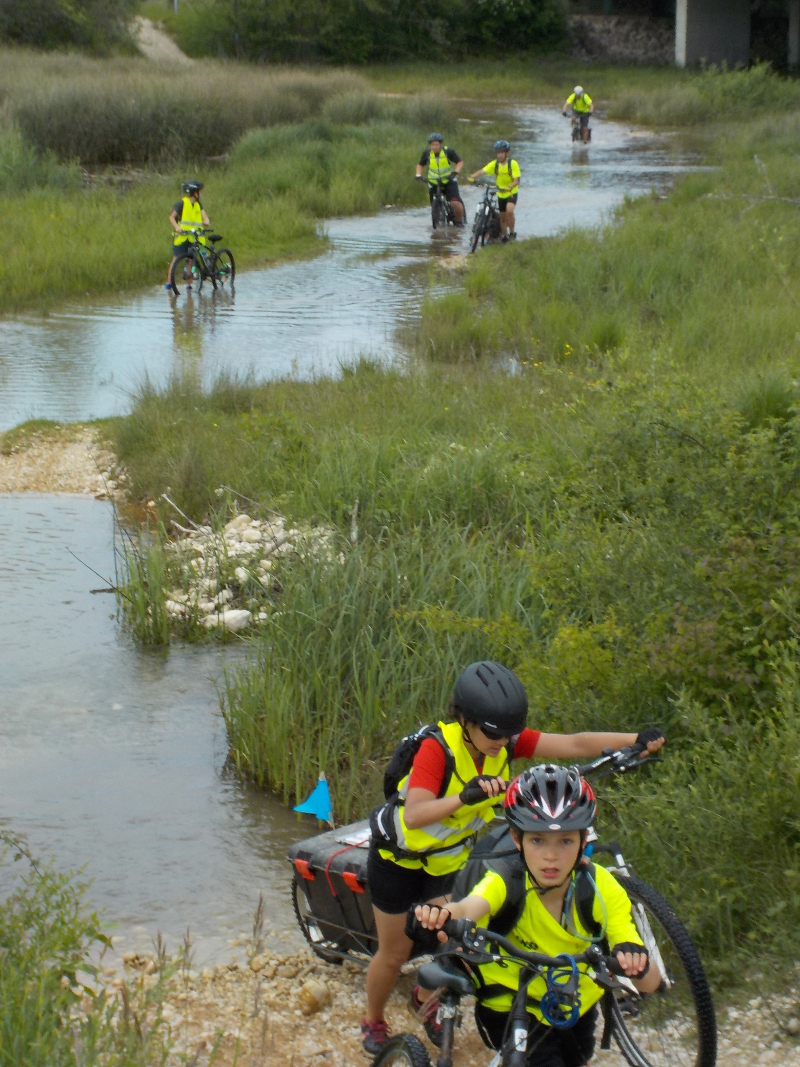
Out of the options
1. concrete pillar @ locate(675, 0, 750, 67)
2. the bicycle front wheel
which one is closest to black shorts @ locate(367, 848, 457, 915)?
the bicycle front wheel

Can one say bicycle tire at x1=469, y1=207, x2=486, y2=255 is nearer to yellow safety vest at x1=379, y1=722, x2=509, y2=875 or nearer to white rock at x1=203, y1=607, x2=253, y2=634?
white rock at x1=203, y1=607, x2=253, y2=634

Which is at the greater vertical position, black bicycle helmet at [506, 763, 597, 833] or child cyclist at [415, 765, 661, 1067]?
black bicycle helmet at [506, 763, 597, 833]

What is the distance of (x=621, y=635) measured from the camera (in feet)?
17.2

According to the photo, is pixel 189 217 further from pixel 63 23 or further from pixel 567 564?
pixel 63 23

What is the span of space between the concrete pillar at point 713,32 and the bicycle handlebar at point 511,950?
163ft

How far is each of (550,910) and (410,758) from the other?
0.76 metres

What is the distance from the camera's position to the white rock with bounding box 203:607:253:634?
298 inches

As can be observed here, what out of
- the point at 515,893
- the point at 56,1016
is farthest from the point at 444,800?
the point at 56,1016

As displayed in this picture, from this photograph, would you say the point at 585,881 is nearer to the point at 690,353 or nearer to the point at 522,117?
the point at 690,353

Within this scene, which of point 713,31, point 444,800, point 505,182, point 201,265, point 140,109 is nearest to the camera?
point 444,800

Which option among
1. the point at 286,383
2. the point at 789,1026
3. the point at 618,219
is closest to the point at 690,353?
the point at 286,383

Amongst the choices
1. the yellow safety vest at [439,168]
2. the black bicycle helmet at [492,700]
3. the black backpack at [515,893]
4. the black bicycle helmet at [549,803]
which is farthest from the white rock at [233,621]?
the yellow safety vest at [439,168]

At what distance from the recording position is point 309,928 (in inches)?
181

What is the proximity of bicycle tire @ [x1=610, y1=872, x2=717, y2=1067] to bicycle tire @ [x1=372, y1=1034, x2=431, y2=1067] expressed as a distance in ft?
1.85
